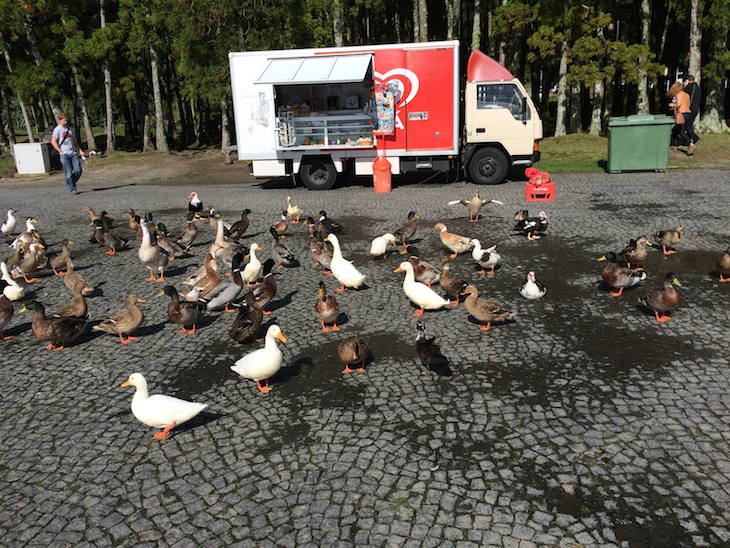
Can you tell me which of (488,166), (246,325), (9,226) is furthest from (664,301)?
(9,226)

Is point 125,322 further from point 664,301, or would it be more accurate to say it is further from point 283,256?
Answer: point 664,301

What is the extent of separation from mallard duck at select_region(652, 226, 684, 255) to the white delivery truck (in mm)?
7829

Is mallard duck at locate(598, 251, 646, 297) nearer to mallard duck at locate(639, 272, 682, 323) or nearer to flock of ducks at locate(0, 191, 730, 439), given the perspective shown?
flock of ducks at locate(0, 191, 730, 439)

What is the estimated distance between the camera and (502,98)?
18.1 metres

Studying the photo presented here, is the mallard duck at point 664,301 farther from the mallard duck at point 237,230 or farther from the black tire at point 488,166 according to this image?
the black tire at point 488,166

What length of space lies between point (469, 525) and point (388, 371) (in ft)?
8.82

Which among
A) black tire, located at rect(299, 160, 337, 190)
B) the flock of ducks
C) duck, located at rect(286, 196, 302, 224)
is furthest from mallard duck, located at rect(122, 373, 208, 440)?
black tire, located at rect(299, 160, 337, 190)

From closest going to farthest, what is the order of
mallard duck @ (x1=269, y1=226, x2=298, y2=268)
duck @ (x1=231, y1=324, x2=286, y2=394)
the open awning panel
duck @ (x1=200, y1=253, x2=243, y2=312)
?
duck @ (x1=231, y1=324, x2=286, y2=394) → duck @ (x1=200, y1=253, x2=243, y2=312) → mallard duck @ (x1=269, y1=226, x2=298, y2=268) → the open awning panel

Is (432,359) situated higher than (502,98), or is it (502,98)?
(502,98)

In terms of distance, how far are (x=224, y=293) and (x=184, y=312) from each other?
2.98ft

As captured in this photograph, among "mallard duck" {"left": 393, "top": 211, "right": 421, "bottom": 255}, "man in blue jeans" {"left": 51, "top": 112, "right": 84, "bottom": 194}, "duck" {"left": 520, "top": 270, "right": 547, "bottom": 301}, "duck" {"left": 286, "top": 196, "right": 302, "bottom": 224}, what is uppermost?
"man in blue jeans" {"left": 51, "top": 112, "right": 84, "bottom": 194}

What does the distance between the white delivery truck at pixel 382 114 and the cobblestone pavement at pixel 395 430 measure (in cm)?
903

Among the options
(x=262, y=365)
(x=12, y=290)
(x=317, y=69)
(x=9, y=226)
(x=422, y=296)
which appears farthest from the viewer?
(x=317, y=69)

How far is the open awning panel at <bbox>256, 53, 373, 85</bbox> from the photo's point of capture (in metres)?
17.2
